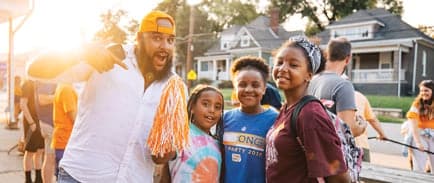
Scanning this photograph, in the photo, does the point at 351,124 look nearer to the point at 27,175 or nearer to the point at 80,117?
the point at 80,117

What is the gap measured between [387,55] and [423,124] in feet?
70.0

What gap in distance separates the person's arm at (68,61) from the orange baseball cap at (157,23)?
0.33m

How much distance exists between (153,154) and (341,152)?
899 mm

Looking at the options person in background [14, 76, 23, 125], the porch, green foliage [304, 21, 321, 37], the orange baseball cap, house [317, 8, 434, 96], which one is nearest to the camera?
the orange baseball cap

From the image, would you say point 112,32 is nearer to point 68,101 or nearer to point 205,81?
point 68,101

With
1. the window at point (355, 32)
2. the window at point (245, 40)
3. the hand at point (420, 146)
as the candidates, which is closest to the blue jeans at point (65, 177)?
the hand at point (420, 146)

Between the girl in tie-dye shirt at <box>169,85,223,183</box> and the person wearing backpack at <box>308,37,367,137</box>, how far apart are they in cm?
93

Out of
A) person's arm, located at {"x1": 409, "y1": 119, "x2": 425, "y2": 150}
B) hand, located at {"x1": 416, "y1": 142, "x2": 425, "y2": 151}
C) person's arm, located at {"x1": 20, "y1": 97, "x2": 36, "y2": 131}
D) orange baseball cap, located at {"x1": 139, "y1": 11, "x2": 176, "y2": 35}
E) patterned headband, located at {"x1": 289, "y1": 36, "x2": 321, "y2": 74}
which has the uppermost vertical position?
orange baseball cap, located at {"x1": 139, "y1": 11, "x2": 176, "y2": 35}

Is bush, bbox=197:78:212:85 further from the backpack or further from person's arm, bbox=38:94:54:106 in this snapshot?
the backpack

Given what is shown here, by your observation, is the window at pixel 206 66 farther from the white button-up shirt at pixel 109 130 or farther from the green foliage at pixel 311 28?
the white button-up shirt at pixel 109 130

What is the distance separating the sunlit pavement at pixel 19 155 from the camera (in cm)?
571

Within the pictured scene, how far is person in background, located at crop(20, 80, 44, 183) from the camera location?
5.02m

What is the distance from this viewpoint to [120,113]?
1.84 metres

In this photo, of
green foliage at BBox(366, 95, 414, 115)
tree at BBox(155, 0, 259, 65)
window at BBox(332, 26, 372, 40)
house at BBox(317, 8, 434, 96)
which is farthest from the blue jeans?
tree at BBox(155, 0, 259, 65)
